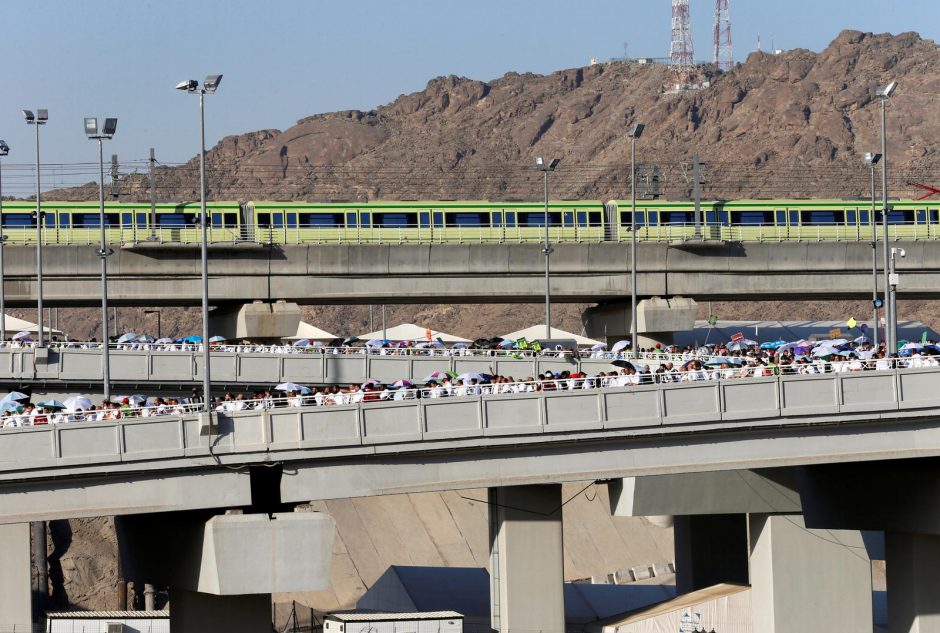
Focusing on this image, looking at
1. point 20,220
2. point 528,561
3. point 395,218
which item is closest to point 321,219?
point 395,218

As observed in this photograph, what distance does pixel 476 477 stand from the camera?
34625mm

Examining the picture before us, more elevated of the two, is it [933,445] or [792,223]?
[792,223]

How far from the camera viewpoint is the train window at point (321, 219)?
72.6m

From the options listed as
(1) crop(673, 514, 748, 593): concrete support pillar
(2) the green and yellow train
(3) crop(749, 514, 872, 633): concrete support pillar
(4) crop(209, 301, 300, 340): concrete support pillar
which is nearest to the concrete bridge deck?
(4) crop(209, 301, 300, 340): concrete support pillar

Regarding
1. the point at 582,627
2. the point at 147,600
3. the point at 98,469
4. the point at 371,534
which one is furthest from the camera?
the point at 371,534

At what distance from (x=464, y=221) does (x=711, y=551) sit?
26.4 m

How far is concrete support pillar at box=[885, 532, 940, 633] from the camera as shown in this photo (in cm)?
3809

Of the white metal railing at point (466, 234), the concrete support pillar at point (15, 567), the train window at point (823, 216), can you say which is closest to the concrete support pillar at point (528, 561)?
the concrete support pillar at point (15, 567)

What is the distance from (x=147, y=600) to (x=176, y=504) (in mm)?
27848

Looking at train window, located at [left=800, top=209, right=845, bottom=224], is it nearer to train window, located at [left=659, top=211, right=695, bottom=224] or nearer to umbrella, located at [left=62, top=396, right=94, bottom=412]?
train window, located at [left=659, top=211, right=695, bottom=224]

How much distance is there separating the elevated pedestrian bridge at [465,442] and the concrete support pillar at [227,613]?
245 cm

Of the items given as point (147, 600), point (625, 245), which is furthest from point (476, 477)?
point (625, 245)

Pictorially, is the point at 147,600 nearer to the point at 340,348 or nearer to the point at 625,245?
the point at 340,348

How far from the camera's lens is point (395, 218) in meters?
Answer: 73.4
